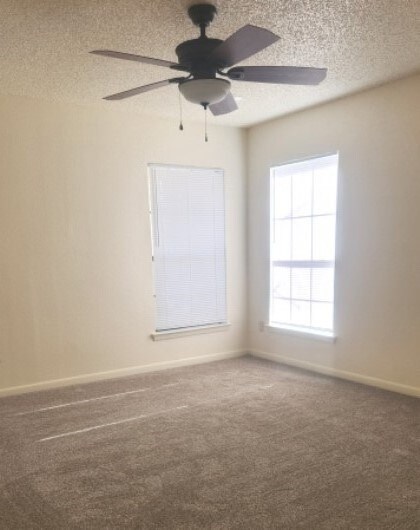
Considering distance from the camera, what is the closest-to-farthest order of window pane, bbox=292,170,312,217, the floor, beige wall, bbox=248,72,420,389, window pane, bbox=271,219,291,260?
the floor → beige wall, bbox=248,72,420,389 → window pane, bbox=292,170,312,217 → window pane, bbox=271,219,291,260

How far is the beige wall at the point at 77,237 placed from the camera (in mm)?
3660

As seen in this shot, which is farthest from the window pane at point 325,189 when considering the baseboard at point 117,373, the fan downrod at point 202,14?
the fan downrod at point 202,14

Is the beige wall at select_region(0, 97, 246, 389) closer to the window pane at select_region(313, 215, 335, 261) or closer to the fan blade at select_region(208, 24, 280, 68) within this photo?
the window pane at select_region(313, 215, 335, 261)

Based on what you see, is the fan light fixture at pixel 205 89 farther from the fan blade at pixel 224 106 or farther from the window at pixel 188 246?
the window at pixel 188 246

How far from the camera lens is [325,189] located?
410 centimetres

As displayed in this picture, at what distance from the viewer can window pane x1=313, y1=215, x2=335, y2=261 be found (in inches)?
160

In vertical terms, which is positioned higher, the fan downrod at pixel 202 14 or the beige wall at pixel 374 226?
the fan downrod at pixel 202 14

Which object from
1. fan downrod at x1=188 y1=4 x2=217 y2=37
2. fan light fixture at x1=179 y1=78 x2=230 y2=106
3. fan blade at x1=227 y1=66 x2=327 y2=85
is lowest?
fan light fixture at x1=179 y1=78 x2=230 y2=106

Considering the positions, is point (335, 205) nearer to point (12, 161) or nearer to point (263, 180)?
point (263, 180)

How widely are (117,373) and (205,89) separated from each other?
9.89ft

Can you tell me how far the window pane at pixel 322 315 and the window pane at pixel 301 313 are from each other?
70mm

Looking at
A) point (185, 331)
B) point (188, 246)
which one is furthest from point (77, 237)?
point (185, 331)

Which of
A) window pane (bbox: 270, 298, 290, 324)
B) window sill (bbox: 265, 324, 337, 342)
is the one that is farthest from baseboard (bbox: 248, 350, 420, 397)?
window pane (bbox: 270, 298, 290, 324)

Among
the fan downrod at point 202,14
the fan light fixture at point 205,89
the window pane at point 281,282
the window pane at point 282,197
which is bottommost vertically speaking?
the window pane at point 281,282
